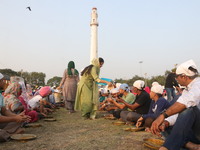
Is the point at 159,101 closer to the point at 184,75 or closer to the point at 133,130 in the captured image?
the point at 133,130

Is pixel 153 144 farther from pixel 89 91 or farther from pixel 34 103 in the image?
pixel 34 103

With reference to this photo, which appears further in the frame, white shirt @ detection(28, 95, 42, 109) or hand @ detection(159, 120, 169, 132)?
white shirt @ detection(28, 95, 42, 109)

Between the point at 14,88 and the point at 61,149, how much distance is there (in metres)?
2.12

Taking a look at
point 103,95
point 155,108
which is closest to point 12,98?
point 155,108

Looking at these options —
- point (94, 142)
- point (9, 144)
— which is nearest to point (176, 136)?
point (94, 142)

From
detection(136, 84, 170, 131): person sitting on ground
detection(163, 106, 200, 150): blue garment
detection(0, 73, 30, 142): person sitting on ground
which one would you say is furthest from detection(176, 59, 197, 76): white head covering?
detection(0, 73, 30, 142): person sitting on ground

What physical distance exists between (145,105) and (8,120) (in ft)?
8.87

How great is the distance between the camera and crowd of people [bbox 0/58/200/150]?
7.79 ft

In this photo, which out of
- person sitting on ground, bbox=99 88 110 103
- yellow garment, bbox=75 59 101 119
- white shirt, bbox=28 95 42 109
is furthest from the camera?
person sitting on ground, bbox=99 88 110 103

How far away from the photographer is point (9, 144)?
3340 mm

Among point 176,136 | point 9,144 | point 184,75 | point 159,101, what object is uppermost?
point 184,75

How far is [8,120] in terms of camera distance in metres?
3.36

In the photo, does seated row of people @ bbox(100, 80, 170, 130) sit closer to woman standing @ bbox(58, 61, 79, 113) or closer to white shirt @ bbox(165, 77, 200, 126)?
white shirt @ bbox(165, 77, 200, 126)

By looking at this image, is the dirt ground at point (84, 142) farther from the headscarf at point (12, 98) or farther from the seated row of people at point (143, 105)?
the headscarf at point (12, 98)
